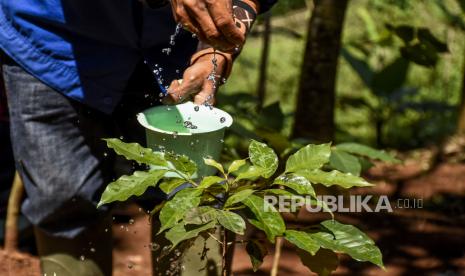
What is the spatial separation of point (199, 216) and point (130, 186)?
5.9 inches

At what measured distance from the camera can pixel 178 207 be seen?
5.11 feet

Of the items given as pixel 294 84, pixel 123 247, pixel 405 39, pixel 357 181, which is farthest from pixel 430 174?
pixel 357 181

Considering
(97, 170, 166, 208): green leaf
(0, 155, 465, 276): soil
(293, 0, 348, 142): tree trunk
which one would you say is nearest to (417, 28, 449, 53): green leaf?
(293, 0, 348, 142): tree trunk

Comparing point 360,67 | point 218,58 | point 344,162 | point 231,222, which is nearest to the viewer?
point 231,222

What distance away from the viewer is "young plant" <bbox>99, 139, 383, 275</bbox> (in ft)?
5.14

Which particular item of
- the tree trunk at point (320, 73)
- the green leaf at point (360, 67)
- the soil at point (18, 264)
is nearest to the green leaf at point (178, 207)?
the soil at point (18, 264)

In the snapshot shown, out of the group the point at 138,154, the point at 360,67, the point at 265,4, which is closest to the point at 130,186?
the point at 138,154

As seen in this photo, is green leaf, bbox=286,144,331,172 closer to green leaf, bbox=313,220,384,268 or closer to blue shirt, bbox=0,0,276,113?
green leaf, bbox=313,220,384,268

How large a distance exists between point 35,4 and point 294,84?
13.3 ft

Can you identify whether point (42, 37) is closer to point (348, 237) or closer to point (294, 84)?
point (348, 237)

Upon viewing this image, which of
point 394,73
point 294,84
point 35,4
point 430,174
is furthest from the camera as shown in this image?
point 294,84

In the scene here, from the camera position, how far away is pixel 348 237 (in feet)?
5.54

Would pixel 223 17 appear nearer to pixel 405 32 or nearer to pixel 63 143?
pixel 63 143

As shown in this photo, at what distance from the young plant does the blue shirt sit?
1.74 feet
